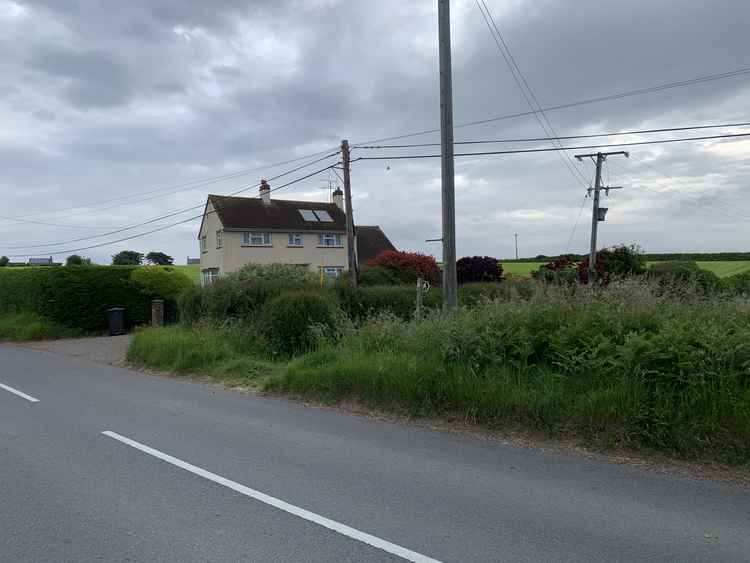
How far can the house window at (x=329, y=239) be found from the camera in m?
50.9

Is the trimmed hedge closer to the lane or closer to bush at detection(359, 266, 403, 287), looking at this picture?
bush at detection(359, 266, 403, 287)

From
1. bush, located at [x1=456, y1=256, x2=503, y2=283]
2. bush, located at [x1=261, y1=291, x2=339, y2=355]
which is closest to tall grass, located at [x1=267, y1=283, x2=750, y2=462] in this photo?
bush, located at [x1=261, y1=291, x2=339, y2=355]

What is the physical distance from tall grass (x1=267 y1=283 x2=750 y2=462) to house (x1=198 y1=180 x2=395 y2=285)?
1428 inches

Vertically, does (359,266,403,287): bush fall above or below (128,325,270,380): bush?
above

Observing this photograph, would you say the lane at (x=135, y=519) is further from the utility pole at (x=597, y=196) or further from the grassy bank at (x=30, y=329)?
the utility pole at (x=597, y=196)

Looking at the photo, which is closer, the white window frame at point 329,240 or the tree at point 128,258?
the white window frame at point 329,240

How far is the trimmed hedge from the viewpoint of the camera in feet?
81.8

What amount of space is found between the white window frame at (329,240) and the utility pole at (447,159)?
128 feet

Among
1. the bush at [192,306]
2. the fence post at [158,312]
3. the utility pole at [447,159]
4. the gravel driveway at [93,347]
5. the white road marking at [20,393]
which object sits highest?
the utility pole at [447,159]

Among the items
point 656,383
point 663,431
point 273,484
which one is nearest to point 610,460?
point 663,431

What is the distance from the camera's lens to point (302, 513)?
15.5ft

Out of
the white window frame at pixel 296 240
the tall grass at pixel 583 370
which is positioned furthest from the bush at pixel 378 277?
the tall grass at pixel 583 370

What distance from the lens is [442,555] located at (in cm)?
397

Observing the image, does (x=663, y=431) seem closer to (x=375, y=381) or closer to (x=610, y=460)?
(x=610, y=460)
